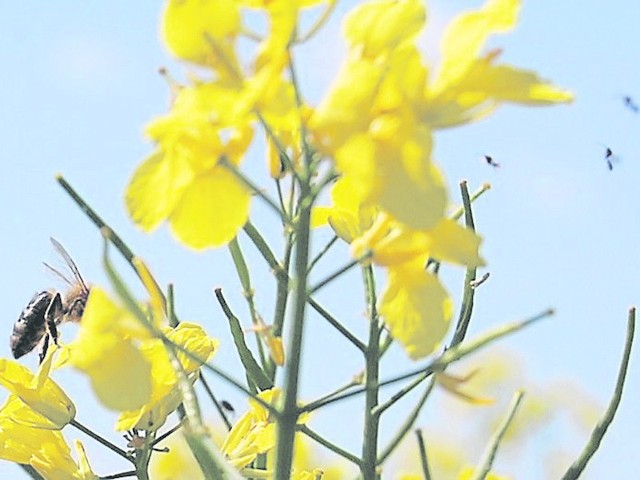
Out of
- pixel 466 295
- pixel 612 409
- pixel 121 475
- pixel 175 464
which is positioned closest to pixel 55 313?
pixel 175 464

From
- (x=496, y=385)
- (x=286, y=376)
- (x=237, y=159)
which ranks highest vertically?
(x=496, y=385)

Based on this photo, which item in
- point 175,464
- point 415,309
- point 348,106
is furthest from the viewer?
point 175,464

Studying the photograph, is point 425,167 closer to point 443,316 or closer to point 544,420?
point 443,316

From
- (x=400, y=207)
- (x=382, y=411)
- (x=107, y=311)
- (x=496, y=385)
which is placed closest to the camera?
(x=400, y=207)

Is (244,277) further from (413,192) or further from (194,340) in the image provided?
(413,192)

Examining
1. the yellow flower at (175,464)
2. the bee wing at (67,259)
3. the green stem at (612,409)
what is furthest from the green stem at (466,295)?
the yellow flower at (175,464)

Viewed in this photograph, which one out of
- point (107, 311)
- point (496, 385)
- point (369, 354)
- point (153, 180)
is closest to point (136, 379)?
point (107, 311)

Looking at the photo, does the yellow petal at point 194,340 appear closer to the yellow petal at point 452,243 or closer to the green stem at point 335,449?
the green stem at point 335,449
